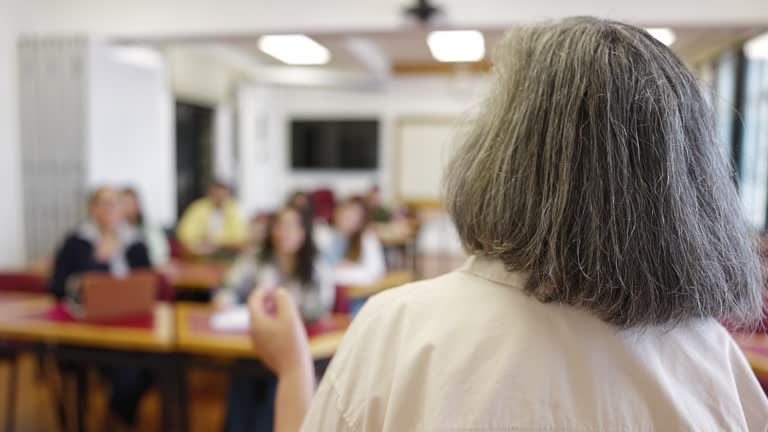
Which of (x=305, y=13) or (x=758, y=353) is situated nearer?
(x=758, y=353)

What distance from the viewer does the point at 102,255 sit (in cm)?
361

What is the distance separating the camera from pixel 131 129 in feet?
18.0

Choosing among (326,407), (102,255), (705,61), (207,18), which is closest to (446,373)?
(326,407)

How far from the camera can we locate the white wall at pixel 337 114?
9879 mm

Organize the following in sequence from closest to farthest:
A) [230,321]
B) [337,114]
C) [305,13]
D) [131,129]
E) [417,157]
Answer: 1. [230,321]
2. [305,13]
3. [131,129]
4. [417,157]
5. [337,114]

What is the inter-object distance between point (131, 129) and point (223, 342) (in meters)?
3.69

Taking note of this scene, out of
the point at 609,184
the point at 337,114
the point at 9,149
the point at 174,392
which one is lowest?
the point at 174,392

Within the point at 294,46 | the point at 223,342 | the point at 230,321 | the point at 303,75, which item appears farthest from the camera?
the point at 303,75

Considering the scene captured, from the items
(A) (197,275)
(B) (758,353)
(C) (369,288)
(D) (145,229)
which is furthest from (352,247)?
(B) (758,353)

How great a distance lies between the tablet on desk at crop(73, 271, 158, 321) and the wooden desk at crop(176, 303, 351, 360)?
0.20m

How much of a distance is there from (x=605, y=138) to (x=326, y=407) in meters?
0.43

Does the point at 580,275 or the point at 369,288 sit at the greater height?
A: the point at 580,275

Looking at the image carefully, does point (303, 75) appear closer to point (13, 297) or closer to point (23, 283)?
point (23, 283)

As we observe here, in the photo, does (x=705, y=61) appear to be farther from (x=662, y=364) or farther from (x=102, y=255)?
(x=662, y=364)
